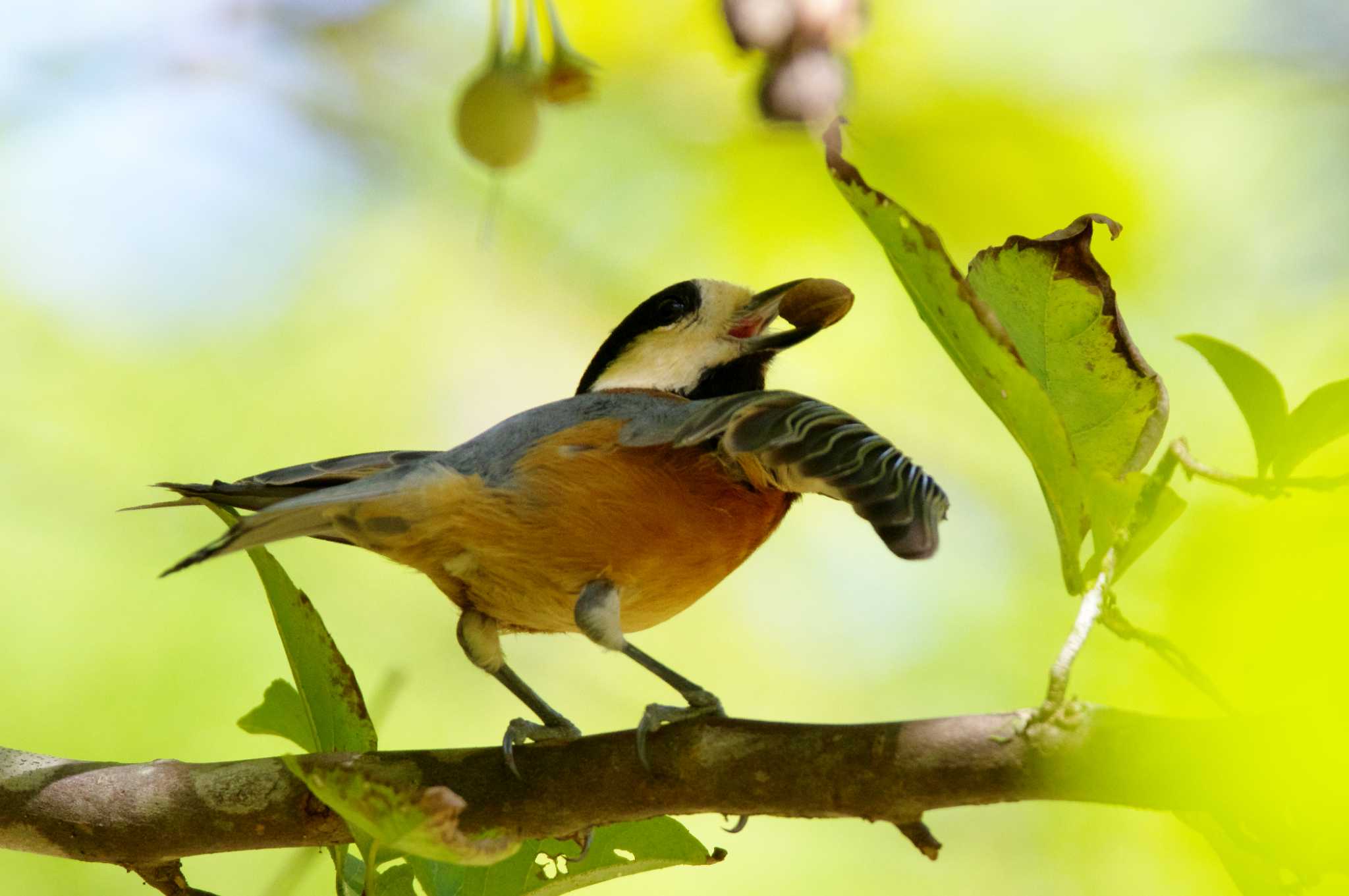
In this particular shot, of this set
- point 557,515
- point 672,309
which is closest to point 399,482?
point 557,515

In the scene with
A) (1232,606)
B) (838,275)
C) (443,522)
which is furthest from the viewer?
(838,275)

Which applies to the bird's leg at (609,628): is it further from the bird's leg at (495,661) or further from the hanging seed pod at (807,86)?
the hanging seed pod at (807,86)

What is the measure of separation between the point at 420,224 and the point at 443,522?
3.01 meters

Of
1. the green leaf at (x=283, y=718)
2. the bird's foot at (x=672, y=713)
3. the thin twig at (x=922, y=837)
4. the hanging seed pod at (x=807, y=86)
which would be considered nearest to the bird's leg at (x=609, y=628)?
the bird's foot at (x=672, y=713)

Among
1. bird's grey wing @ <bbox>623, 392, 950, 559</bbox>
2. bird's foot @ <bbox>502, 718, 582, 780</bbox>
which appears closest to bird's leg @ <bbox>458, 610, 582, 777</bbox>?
bird's foot @ <bbox>502, 718, 582, 780</bbox>

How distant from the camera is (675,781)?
58.5 inches

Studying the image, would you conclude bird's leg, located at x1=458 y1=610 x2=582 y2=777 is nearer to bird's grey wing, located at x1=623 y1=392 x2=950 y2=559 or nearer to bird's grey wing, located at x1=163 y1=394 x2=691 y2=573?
bird's grey wing, located at x1=163 y1=394 x2=691 y2=573

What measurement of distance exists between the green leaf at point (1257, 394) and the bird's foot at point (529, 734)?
843mm

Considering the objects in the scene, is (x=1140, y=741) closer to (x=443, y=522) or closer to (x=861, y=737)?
(x=861, y=737)

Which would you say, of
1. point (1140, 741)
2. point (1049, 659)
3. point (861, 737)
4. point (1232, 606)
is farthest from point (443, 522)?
point (1049, 659)

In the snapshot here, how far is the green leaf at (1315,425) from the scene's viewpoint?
113cm

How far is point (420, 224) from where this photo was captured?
476 cm

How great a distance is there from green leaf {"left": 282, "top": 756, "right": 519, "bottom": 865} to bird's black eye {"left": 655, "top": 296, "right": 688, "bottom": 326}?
148 cm

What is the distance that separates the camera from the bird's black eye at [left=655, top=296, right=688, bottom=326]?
105 inches
